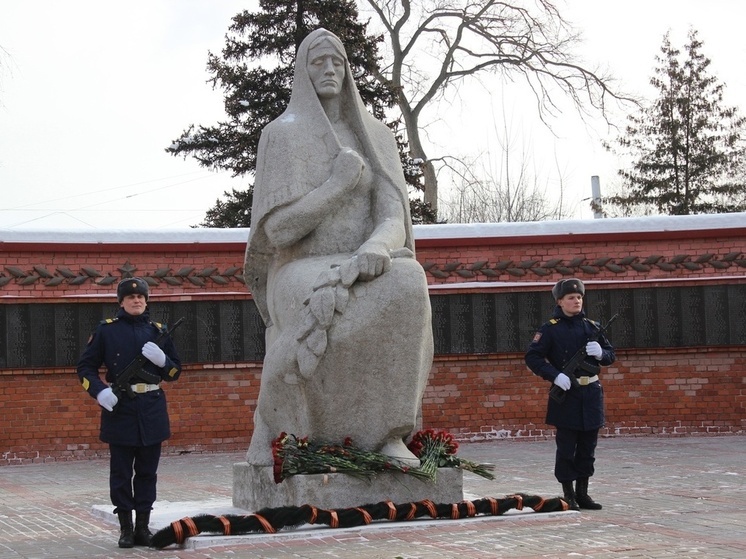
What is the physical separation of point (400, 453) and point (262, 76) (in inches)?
610

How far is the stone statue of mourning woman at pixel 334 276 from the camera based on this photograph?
773cm

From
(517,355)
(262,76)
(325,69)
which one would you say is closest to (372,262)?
(325,69)

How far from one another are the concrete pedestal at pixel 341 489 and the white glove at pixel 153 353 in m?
1.02

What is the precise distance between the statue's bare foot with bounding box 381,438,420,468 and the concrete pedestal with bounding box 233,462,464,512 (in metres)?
0.09

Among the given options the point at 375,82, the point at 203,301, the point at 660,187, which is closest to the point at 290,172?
the point at 203,301

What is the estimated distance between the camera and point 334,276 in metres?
7.73

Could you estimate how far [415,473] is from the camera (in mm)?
7750

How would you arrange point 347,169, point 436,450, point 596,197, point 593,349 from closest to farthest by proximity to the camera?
point 436,450 < point 347,169 < point 593,349 < point 596,197

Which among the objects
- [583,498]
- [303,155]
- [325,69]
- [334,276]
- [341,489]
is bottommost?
[583,498]

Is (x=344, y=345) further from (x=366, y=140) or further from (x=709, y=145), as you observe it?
(x=709, y=145)

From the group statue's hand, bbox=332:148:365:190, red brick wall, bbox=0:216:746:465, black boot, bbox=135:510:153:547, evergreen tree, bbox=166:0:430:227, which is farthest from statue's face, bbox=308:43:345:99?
evergreen tree, bbox=166:0:430:227

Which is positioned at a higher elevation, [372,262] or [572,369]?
[372,262]

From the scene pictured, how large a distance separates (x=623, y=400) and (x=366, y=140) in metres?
7.99

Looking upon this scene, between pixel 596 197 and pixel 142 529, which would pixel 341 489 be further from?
Answer: pixel 596 197
